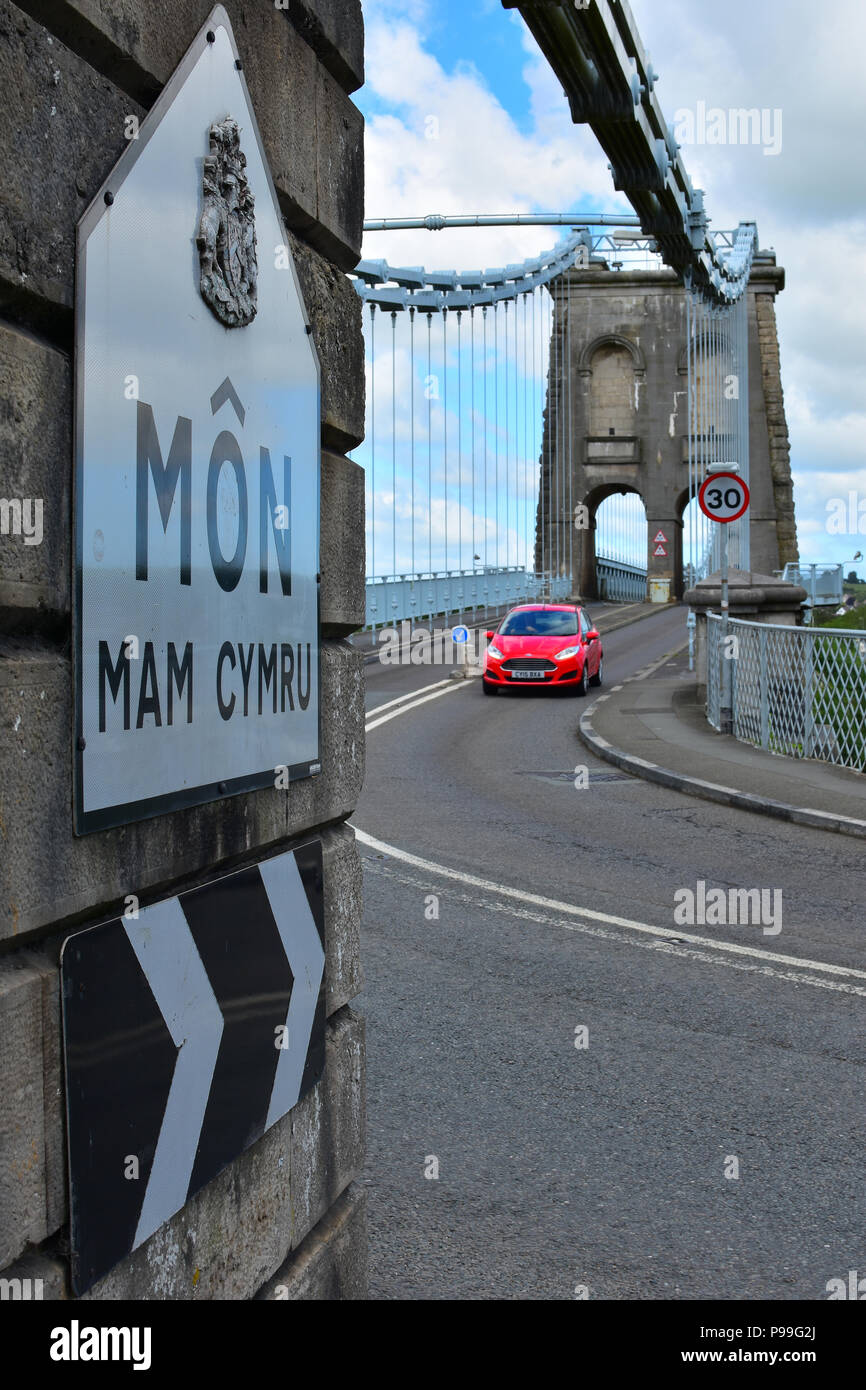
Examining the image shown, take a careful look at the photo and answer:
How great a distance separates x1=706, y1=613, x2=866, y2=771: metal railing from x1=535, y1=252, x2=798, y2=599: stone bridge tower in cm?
4480

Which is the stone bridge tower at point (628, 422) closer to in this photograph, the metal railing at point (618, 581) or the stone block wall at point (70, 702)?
the metal railing at point (618, 581)

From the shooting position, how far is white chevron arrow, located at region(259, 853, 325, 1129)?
Answer: 244cm

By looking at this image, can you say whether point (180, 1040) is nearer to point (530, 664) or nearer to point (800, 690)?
point (800, 690)

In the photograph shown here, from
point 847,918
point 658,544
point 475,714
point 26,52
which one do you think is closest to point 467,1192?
point 26,52

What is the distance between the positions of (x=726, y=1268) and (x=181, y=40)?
2854 mm

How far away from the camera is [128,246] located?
1.87m

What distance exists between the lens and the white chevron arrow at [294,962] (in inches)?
96.0

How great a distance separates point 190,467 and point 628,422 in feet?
202

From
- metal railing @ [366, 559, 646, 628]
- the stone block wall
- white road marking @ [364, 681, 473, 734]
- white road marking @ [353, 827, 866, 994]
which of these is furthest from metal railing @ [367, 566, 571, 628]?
the stone block wall

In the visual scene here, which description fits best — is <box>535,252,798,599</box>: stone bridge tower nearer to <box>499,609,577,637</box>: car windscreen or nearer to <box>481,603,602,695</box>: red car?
<box>481,603,602,695</box>: red car

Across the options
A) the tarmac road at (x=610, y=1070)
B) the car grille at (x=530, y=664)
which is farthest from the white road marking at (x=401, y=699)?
the tarmac road at (x=610, y=1070)

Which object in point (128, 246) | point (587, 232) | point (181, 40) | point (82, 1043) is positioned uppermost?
point (587, 232)

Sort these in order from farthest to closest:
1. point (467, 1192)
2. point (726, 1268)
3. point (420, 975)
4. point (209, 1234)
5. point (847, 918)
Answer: point (847, 918), point (420, 975), point (467, 1192), point (726, 1268), point (209, 1234)
